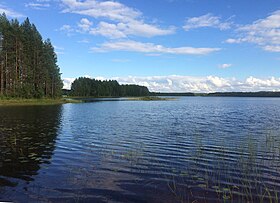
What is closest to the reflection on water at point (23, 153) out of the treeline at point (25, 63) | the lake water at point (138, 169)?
the lake water at point (138, 169)

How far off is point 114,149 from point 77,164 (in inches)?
197

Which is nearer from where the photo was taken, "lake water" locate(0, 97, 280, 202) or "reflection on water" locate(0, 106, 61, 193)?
"lake water" locate(0, 97, 280, 202)

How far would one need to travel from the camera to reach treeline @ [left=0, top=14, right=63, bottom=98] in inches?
3151

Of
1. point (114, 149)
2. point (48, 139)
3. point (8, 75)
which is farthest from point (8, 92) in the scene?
Result: point (114, 149)

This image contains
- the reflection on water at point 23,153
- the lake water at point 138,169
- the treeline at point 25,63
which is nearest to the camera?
the lake water at point 138,169

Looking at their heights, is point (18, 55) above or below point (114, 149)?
above

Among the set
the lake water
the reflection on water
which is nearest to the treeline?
the reflection on water

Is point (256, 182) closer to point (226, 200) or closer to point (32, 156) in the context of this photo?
point (226, 200)

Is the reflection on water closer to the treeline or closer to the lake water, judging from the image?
the lake water

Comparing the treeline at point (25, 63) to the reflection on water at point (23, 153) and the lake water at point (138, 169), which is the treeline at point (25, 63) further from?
the lake water at point (138, 169)

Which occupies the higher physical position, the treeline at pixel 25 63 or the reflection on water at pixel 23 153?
the treeline at pixel 25 63

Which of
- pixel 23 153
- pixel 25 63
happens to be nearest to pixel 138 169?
pixel 23 153

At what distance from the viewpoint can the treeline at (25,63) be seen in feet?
263

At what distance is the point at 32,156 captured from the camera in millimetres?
19031
